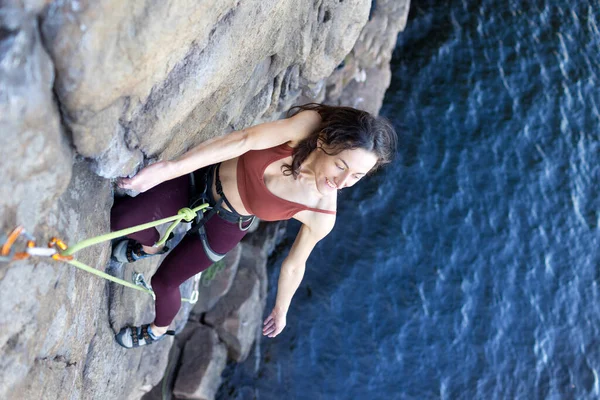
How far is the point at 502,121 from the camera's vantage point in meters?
7.37

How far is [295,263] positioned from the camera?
3.10 m

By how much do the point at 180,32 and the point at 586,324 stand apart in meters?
6.31

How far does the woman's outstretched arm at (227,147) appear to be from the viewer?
234 centimetres

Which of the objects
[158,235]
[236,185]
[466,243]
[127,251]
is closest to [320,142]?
[236,185]

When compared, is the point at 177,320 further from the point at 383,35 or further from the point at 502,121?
the point at 502,121

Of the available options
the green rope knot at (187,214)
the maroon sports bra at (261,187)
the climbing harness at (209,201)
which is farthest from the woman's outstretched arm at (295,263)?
the green rope knot at (187,214)

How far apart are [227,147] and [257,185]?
1.23 ft

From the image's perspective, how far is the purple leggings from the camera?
2.81m

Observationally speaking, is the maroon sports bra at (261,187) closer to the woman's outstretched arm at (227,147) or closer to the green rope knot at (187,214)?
the woman's outstretched arm at (227,147)

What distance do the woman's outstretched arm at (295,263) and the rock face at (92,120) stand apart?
821 millimetres

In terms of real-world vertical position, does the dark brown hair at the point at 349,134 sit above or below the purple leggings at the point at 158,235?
above

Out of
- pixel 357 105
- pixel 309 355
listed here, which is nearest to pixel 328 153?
pixel 309 355

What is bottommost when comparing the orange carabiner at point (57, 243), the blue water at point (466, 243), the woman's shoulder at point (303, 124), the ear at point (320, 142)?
the blue water at point (466, 243)

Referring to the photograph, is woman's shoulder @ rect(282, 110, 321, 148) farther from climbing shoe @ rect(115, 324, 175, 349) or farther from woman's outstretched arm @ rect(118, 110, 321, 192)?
climbing shoe @ rect(115, 324, 175, 349)
